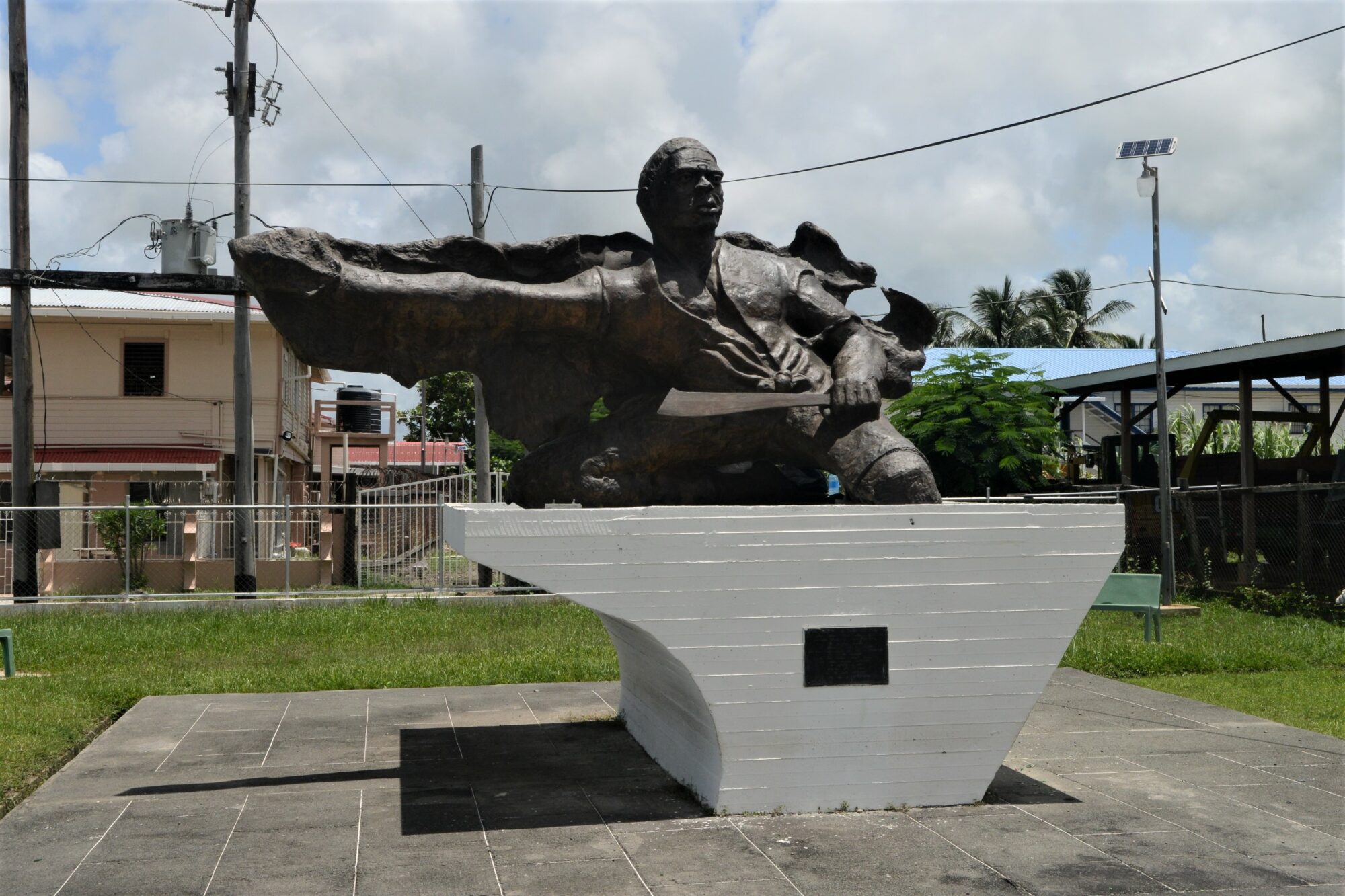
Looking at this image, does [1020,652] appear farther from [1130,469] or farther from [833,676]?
[1130,469]

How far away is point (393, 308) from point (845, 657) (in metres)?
2.54

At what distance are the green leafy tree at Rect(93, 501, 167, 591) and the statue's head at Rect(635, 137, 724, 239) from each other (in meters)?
11.7

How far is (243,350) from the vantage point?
48.6 ft

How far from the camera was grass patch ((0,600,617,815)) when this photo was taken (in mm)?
7582

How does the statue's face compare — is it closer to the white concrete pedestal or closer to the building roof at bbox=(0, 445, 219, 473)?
the white concrete pedestal

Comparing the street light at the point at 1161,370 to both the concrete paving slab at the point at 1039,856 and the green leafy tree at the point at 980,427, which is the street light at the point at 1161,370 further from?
the concrete paving slab at the point at 1039,856

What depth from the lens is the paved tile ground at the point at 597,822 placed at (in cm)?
437

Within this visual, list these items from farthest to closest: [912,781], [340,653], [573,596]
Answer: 1. [340,653]
2. [912,781]
3. [573,596]

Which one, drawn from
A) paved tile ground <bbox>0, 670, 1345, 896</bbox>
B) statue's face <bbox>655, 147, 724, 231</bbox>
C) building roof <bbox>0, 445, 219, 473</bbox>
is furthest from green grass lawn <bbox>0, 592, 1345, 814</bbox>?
building roof <bbox>0, 445, 219, 473</bbox>

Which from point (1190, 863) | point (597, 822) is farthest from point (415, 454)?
point (1190, 863)

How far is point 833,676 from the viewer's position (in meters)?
5.30

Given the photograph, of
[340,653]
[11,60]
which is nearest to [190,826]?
[340,653]

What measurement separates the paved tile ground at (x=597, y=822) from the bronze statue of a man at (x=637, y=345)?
1444 millimetres

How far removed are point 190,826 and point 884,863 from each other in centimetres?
282
